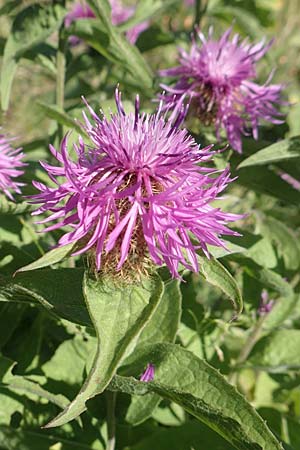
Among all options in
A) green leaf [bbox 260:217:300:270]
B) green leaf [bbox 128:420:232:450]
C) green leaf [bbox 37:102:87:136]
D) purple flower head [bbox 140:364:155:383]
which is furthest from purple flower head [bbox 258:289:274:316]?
green leaf [bbox 37:102:87:136]

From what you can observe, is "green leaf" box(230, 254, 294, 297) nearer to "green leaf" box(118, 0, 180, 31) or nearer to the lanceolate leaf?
the lanceolate leaf

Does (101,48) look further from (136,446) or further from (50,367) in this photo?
(136,446)

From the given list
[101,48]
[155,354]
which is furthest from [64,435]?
[101,48]

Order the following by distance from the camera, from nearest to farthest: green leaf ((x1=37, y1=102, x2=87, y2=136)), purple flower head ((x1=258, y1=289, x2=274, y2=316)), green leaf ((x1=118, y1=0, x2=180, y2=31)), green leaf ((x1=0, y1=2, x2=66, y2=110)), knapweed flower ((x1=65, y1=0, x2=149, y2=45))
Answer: green leaf ((x1=37, y1=102, x2=87, y2=136)) < green leaf ((x1=0, y1=2, x2=66, y2=110)) < purple flower head ((x1=258, y1=289, x2=274, y2=316)) < green leaf ((x1=118, y1=0, x2=180, y2=31)) < knapweed flower ((x1=65, y1=0, x2=149, y2=45))

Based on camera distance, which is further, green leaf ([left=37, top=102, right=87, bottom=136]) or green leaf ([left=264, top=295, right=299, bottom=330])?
green leaf ([left=264, top=295, right=299, bottom=330])

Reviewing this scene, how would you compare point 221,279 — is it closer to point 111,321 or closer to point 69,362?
point 111,321

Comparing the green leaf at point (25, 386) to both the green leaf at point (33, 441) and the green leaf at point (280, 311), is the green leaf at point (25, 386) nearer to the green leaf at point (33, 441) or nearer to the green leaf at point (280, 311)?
the green leaf at point (33, 441)

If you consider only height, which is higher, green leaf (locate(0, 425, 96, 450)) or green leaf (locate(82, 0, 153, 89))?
green leaf (locate(82, 0, 153, 89))

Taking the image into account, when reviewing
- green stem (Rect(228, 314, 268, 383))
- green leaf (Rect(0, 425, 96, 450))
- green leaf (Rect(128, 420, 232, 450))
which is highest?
green stem (Rect(228, 314, 268, 383))
